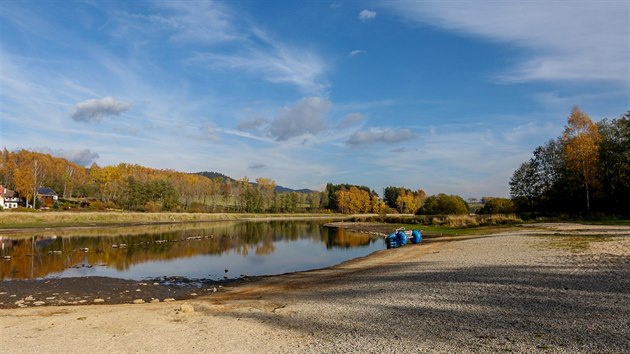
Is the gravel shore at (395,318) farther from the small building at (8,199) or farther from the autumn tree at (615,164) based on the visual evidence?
the small building at (8,199)

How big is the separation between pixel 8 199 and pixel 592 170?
124m

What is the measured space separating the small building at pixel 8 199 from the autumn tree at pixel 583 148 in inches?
4601

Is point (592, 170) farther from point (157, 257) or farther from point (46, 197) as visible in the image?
point (46, 197)

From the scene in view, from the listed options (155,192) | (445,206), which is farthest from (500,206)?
(155,192)

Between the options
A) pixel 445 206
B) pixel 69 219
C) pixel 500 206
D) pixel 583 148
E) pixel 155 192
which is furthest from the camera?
pixel 155 192

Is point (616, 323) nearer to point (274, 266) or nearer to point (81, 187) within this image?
point (274, 266)

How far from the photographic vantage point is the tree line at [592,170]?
46.6 m

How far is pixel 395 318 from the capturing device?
1004cm

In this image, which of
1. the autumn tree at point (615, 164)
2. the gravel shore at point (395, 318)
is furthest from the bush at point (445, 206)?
the gravel shore at point (395, 318)

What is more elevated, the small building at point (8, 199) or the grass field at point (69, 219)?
the small building at point (8, 199)

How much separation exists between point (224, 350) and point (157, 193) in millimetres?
110397

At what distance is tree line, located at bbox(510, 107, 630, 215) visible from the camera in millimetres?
46562

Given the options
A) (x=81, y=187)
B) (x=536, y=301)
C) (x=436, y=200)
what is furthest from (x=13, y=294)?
(x=81, y=187)

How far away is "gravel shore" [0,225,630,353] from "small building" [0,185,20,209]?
350 ft
